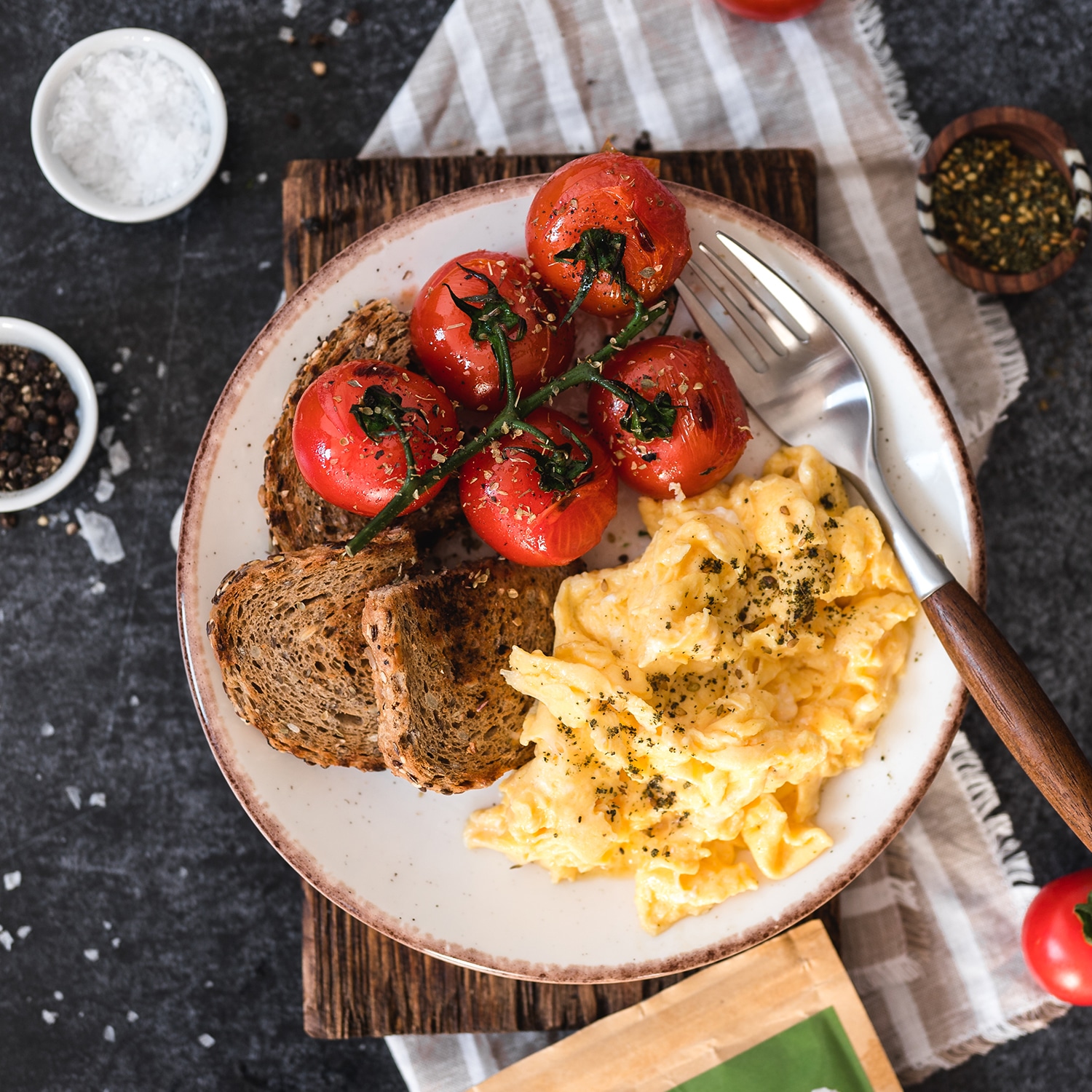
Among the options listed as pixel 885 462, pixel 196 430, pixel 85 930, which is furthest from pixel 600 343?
pixel 85 930

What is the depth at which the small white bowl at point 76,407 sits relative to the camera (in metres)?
2.60

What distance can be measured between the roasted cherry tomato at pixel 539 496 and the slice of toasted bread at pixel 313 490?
0.15m

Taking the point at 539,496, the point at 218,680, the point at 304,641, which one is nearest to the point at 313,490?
the point at 304,641

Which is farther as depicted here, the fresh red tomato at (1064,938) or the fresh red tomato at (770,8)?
the fresh red tomato at (770,8)

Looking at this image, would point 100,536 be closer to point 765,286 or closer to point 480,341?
point 480,341

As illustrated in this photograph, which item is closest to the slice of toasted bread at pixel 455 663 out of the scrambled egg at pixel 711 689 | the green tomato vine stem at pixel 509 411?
the scrambled egg at pixel 711 689

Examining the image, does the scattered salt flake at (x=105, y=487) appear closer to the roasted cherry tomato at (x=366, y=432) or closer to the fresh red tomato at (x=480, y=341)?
the roasted cherry tomato at (x=366, y=432)

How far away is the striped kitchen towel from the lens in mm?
2734

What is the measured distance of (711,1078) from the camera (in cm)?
260

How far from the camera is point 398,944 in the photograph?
2.60 metres

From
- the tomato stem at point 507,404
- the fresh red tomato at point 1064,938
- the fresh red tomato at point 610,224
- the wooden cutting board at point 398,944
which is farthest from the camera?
the wooden cutting board at point 398,944

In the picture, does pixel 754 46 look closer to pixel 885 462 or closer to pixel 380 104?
pixel 380 104

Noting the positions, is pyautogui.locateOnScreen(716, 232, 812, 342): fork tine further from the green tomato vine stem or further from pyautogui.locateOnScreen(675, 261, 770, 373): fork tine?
the green tomato vine stem

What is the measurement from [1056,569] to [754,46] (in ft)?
5.74
